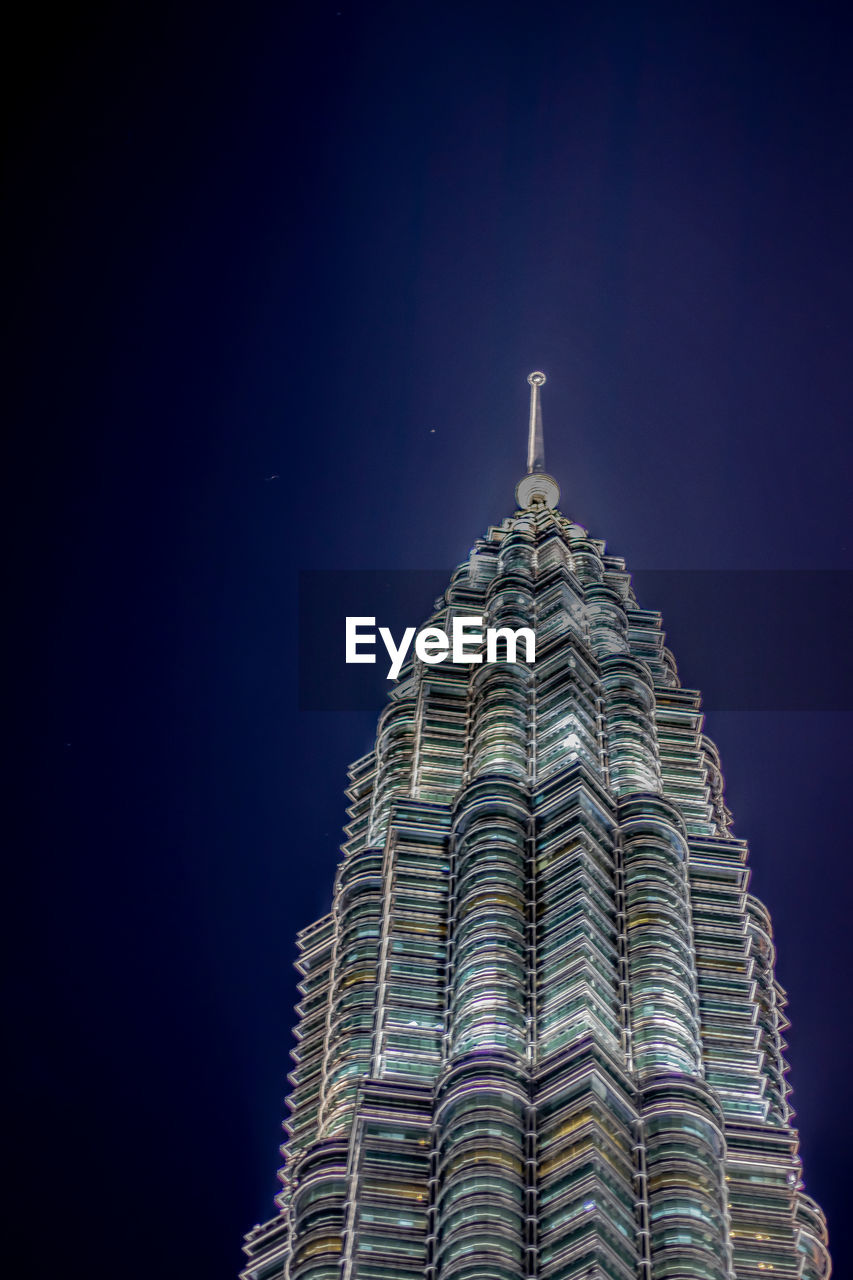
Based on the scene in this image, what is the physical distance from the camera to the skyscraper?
109 metres

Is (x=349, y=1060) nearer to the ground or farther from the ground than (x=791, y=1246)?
farther from the ground

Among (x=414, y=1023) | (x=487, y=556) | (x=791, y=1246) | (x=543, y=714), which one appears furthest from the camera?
(x=487, y=556)

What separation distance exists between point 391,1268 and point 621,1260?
42.9 ft

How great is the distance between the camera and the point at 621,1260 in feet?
342

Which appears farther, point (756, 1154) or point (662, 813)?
point (662, 813)

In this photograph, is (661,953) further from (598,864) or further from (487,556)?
(487,556)

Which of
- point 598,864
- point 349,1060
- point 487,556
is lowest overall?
point 349,1060

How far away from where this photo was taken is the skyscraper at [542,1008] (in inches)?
4296

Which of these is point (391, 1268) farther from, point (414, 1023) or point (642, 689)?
point (642, 689)

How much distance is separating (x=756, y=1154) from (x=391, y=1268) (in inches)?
962

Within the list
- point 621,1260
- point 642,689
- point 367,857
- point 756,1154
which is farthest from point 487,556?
point 621,1260

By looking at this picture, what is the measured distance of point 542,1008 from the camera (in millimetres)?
126625

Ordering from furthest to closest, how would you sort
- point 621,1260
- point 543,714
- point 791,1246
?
1. point 543,714
2. point 791,1246
3. point 621,1260

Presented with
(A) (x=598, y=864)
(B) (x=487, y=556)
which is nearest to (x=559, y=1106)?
(A) (x=598, y=864)
